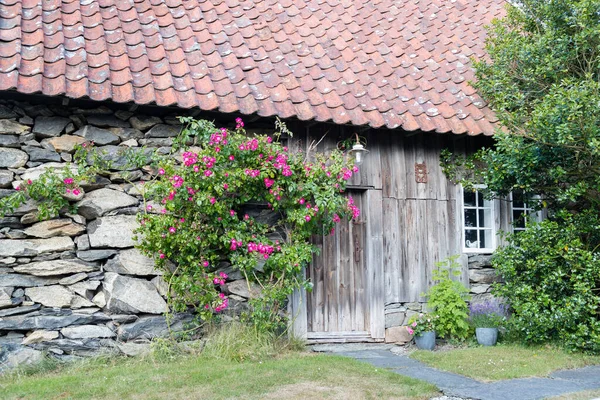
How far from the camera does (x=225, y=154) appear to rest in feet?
22.3

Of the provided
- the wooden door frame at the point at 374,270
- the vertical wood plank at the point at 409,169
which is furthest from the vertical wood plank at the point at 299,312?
the vertical wood plank at the point at 409,169

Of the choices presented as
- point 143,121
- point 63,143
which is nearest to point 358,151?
point 143,121

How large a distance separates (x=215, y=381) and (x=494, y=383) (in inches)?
101

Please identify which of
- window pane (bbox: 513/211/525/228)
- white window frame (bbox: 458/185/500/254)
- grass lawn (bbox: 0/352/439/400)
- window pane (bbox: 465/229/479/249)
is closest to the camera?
grass lawn (bbox: 0/352/439/400)

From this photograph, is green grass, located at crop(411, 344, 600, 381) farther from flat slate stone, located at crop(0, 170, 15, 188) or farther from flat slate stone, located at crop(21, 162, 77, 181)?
flat slate stone, located at crop(0, 170, 15, 188)

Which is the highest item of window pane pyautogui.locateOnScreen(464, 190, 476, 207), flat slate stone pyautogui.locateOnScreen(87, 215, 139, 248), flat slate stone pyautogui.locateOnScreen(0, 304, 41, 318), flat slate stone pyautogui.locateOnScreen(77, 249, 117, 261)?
window pane pyautogui.locateOnScreen(464, 190, 476, 207)

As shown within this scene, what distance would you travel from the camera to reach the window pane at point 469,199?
8766mm

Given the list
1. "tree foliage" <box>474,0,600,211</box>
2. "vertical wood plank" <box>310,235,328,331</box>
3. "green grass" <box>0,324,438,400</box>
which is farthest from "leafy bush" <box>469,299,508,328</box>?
"green grass" <box>0,324,438,400</box>

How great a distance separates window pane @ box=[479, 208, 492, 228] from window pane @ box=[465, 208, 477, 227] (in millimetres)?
110

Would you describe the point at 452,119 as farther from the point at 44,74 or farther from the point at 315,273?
the point at 44,74

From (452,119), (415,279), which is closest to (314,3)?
(452,119)

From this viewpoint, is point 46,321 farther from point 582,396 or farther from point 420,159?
point 582,396

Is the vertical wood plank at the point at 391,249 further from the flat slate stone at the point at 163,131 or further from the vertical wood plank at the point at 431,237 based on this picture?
the flat slate stone at the point at 163,131

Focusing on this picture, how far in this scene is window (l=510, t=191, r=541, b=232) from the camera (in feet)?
28.0
